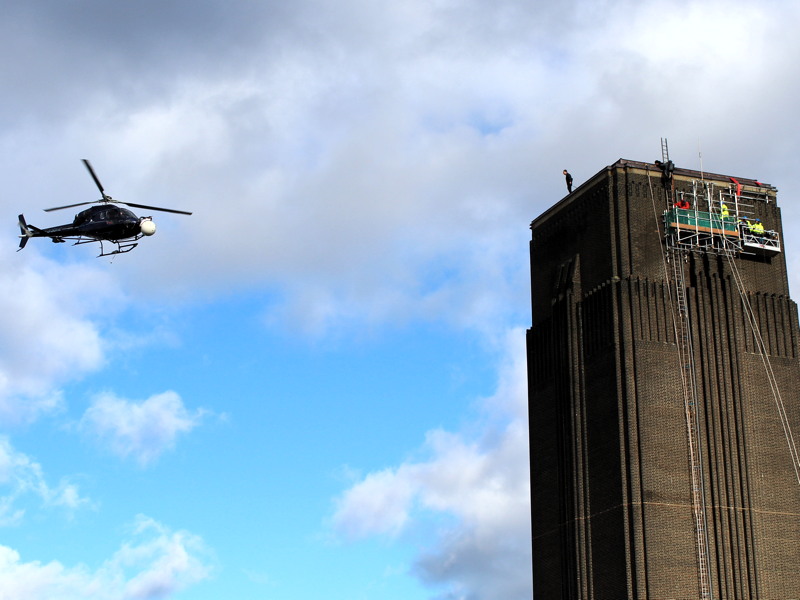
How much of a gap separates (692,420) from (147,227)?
3828 cm

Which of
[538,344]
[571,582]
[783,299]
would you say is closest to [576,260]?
[538,344]

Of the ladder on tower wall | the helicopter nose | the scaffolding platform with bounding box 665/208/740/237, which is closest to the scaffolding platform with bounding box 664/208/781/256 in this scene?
the scaffolding platform with bounding box 665/208/740/237

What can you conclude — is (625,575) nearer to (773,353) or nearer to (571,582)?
(571,582)

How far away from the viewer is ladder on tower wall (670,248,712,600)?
84250 millimetres

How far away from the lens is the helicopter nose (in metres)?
80.2

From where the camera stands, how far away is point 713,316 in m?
91.2

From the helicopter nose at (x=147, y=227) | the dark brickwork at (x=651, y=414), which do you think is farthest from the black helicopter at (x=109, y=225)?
the dark brickwork at (x=651, y=414)

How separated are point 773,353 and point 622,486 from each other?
15.9 metres

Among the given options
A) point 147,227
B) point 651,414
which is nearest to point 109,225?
point 147,227

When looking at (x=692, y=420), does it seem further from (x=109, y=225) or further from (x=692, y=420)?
(x=109, y=225)

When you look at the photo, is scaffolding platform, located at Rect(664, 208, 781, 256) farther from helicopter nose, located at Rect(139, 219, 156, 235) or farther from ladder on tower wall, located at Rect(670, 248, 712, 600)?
helicopter nose, located at Rect(139, 219, 156, 235)

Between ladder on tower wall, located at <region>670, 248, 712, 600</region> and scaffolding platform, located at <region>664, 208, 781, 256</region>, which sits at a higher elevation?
scaffolding platform, located at <region>664, 208, 781, 256</region>

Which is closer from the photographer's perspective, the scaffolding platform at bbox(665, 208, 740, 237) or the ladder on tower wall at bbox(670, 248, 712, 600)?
the ladder on tower wall at bbox(670, 248, 712, 600)

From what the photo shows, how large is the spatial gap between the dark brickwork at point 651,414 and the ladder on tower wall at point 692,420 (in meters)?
0.35
